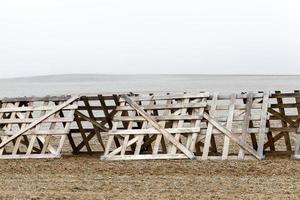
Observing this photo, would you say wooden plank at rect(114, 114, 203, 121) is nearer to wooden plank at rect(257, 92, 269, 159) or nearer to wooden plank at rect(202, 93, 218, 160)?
wooden plank at rect(202, 93, 218, 160)

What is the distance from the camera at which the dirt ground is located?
13.2 metres

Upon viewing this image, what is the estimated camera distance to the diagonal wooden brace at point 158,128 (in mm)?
18359

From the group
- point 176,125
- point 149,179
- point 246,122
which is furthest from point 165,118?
point 149,179

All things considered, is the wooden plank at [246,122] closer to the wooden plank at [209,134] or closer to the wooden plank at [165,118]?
the wooden plank at [209,134]

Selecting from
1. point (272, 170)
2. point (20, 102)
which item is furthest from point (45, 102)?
point (272, 170)

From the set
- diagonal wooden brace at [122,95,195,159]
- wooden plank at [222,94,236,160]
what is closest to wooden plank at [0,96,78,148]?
diagonal wooden brace at [122,95,195,159]

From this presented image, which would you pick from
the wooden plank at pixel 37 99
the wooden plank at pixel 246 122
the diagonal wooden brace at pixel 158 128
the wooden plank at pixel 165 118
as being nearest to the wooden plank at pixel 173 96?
the diagonal wooden brace at pixel 158 128

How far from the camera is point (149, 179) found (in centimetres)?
1524

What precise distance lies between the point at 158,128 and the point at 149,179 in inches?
156

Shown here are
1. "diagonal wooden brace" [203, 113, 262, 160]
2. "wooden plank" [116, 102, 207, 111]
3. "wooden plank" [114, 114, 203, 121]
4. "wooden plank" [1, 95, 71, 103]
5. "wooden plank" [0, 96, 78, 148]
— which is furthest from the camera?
"wooden plank" [1, 95, 71, 103]

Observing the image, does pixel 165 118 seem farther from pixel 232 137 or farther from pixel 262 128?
pixel 262 128

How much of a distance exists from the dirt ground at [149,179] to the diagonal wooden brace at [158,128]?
641 millimetres

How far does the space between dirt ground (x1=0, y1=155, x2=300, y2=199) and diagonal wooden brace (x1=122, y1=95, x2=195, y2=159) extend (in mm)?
641

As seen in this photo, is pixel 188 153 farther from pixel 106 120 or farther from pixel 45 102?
pixel 45 102
